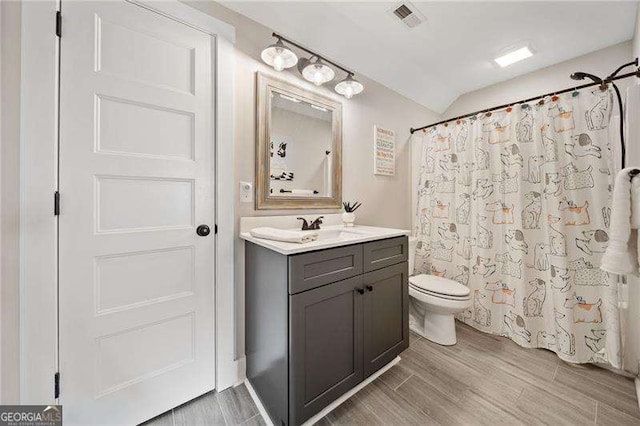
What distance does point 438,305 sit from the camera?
182 centimetres

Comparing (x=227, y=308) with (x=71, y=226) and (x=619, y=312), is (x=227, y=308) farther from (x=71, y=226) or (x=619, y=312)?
(x=619, y=312)

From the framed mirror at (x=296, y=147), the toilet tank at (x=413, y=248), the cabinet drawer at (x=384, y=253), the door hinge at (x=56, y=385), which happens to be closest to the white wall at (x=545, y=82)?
the toilet tank at (x=413, y=248)

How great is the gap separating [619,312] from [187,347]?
2.62 meters

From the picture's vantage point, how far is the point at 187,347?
130cm

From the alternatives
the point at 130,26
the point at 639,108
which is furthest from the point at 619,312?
the point at 130,26

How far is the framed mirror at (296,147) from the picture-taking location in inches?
60.0

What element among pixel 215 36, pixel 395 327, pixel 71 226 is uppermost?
pixel 215 36

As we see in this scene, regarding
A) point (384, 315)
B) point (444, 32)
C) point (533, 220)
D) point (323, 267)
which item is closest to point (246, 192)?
point (323, 267)

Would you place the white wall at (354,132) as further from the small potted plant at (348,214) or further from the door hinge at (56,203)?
the door hinge at (56,203)

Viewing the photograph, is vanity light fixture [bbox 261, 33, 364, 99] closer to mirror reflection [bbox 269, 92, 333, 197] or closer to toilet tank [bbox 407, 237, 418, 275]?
mirror reflection [bbox 269, 92, 333, 197]

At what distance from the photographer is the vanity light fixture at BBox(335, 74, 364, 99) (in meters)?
1.78

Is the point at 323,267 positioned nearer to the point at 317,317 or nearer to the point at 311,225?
the point at 317,317

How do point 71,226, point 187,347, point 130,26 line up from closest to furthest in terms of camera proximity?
point 71,226 < point 130,26 < point 187,347

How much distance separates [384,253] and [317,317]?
0.60 m
